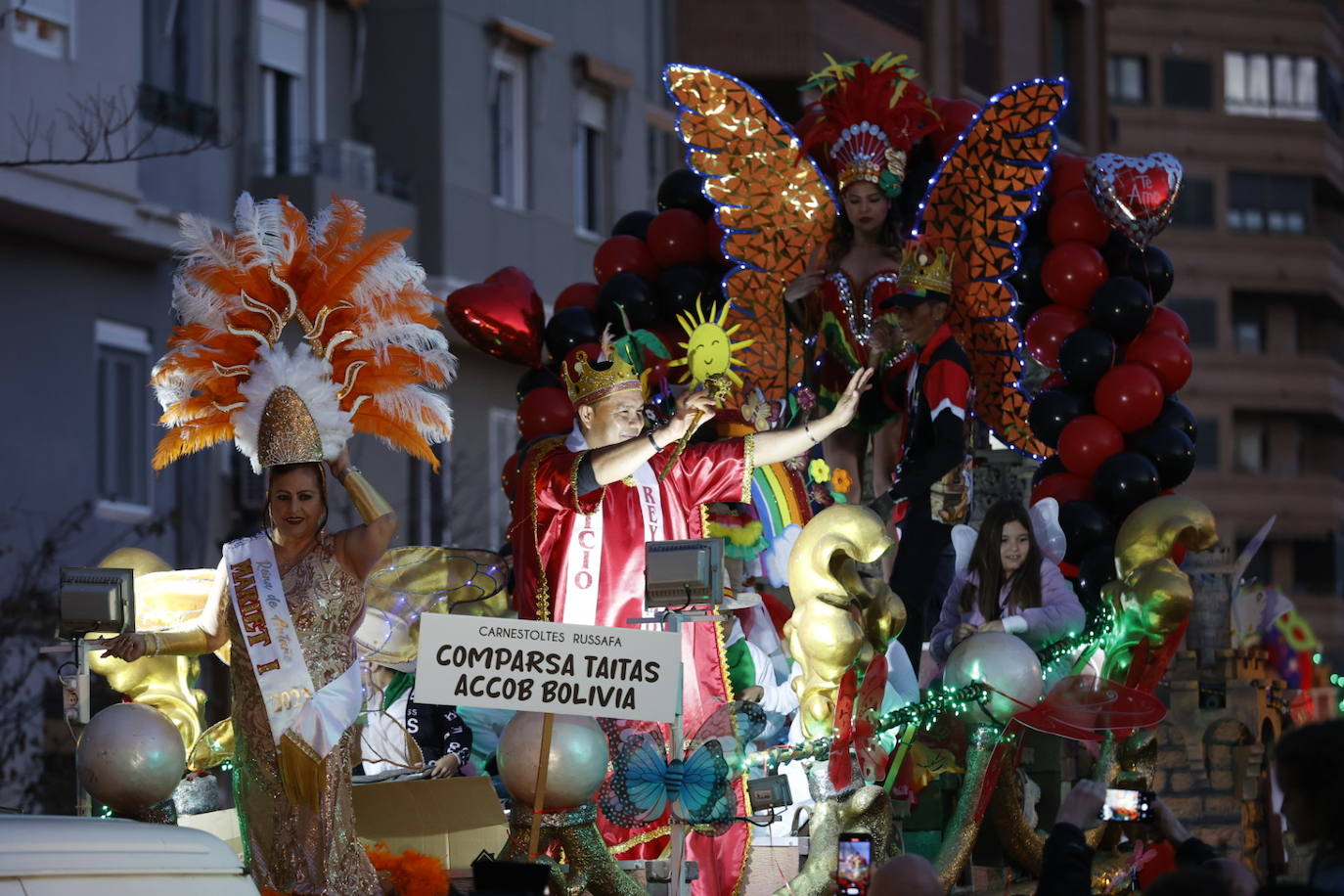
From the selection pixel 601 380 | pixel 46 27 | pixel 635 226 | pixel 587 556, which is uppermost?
pixel 46 27

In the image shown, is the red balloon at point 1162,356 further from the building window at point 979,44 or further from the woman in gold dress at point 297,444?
the building window at point 979,44

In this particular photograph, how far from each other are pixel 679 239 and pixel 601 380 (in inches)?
141

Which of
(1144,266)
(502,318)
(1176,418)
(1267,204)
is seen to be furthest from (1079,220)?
(1267,204)

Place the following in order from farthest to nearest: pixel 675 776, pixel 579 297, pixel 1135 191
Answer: pixel 579 297 < pixel 1135 191 < pixel 675 776

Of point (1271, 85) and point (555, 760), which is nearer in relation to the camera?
point (555, 760)

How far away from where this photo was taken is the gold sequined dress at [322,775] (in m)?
7.47

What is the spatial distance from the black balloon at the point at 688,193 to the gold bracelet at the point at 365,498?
4981 millimetres

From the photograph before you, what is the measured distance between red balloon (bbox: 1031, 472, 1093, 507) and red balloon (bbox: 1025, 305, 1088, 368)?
0.59m

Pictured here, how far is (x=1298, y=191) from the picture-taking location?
45.9 meters

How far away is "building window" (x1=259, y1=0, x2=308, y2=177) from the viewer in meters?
20.5

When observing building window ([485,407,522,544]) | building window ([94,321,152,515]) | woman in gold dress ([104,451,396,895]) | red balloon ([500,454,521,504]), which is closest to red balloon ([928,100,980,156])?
red balloon ([500,454,521,504])

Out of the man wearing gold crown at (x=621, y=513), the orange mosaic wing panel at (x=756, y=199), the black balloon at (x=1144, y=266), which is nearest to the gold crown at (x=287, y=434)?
the man wearing gold crown at (x=621, y=513)

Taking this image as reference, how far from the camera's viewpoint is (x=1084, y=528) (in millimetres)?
11258

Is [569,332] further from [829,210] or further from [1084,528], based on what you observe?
[1084,528]
